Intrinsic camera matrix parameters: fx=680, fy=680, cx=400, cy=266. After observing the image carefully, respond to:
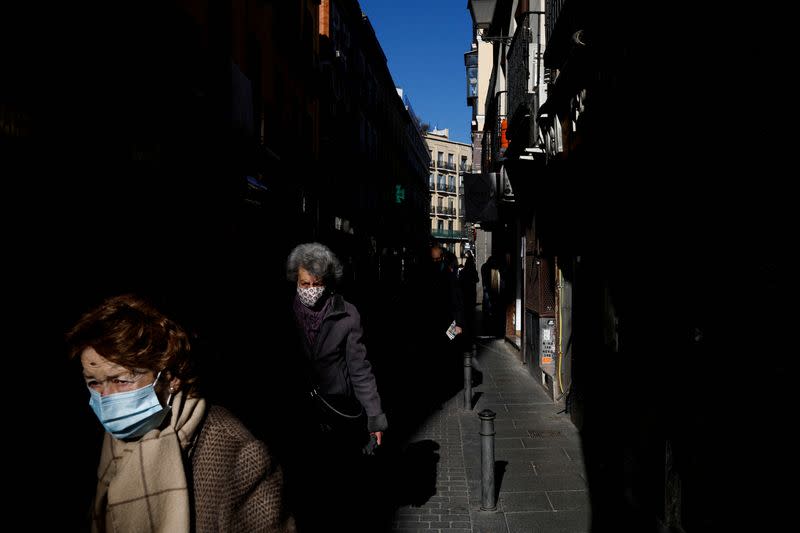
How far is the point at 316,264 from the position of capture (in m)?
4.44

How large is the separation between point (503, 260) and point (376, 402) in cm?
1477

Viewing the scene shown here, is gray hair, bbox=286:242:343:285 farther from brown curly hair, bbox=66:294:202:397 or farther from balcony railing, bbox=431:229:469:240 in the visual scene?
balcony railing, bbox=431:229:469:240

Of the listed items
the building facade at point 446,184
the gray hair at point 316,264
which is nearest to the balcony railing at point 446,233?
the building facade at point 446,184

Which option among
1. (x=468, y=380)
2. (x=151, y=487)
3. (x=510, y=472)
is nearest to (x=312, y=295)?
(x=151, y=487)

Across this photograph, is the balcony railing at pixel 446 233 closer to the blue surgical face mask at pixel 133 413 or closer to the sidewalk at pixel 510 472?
the sidewalk at pixel 510 472

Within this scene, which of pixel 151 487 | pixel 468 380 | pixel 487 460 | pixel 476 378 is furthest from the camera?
pixel 476 378

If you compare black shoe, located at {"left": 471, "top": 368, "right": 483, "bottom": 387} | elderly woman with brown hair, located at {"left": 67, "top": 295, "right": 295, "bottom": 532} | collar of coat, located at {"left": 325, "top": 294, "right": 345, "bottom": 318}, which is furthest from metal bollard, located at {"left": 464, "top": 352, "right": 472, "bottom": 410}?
elderly woman with brown hair, located at {"left": 67, "top": 295, "right": 295, "bottom": 532}

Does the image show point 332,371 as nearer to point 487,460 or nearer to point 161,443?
point 487,460

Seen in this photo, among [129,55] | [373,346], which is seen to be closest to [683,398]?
[129,55]

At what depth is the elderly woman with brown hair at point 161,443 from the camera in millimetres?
2100

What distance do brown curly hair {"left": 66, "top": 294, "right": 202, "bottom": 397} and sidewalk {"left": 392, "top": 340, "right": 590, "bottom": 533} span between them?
10.9ft

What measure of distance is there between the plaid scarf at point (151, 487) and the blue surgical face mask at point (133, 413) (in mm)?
37

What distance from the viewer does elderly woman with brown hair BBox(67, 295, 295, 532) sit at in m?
2.10

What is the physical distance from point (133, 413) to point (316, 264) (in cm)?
234
